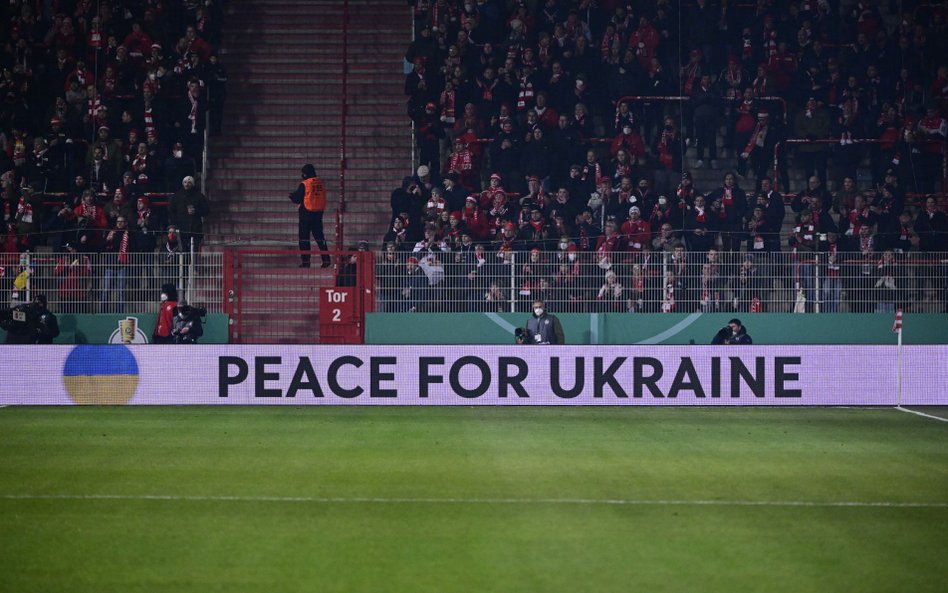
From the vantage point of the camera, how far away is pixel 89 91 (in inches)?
982

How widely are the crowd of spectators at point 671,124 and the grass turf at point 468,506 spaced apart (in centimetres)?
706

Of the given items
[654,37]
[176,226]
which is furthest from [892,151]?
[176,226]

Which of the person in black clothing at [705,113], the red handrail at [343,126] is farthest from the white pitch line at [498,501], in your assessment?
the person in black clothing at [705,113]

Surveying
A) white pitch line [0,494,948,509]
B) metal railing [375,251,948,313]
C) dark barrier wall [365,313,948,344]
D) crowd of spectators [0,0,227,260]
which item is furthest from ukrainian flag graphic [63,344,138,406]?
white pitch line [0,494,948,509]

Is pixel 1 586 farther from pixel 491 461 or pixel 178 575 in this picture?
pixel 491 461

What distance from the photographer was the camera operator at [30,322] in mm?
20125

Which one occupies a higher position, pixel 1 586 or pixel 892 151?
pixel 892 151

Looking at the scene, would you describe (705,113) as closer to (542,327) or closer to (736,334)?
(736,334)

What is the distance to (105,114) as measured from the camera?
2466 cm

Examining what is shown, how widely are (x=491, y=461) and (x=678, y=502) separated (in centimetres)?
269

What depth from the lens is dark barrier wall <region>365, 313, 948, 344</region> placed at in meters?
21.9

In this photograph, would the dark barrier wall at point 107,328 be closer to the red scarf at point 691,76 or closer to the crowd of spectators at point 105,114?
the crowd of spectators at point 105,114

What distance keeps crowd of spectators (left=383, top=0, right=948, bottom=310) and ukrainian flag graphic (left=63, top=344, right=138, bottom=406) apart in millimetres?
5584

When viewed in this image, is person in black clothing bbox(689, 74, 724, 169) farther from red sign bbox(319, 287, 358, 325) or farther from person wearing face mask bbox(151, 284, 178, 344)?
person wearing face mask bbox(151, 284, 178, 344)
